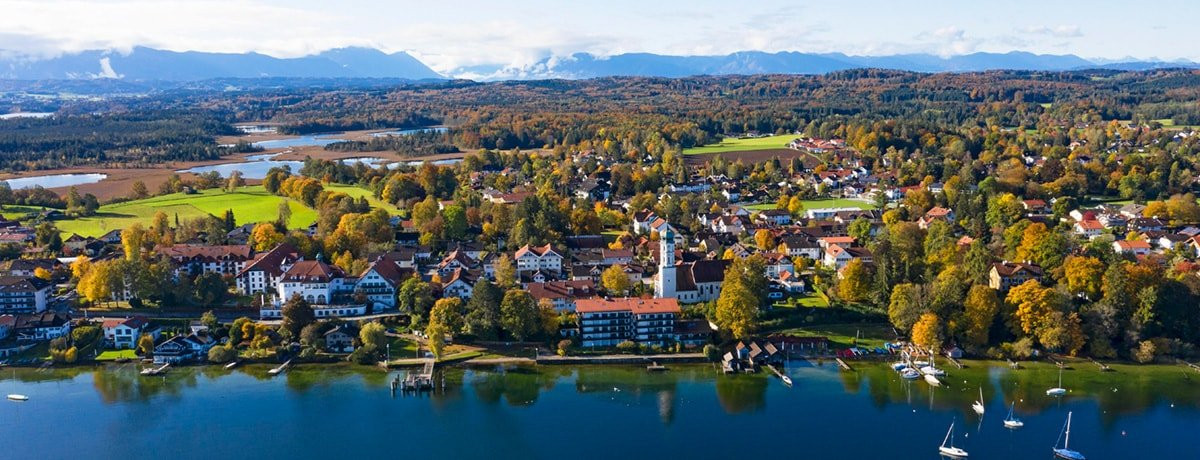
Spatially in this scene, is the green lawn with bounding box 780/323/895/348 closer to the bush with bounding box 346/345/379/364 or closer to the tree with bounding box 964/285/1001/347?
the tree with bounding box 964/285/1001/347

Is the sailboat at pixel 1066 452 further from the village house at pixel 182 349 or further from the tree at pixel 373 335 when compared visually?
the village house at pixel 182 349

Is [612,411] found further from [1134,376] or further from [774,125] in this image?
[774,125]

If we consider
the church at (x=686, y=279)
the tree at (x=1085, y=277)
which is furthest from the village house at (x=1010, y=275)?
the church at (x=686, y=279)

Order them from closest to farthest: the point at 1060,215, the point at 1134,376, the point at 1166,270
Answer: the point at 1134,376 < the point at 1166,270 < the point at 1060,215

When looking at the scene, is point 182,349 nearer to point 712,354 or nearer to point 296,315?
point 296,315

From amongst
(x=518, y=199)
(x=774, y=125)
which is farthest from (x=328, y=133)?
(x=518, y=199)

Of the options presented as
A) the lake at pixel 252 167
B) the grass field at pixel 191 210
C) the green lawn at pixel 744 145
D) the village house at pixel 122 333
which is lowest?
the village house at pixel 122 333

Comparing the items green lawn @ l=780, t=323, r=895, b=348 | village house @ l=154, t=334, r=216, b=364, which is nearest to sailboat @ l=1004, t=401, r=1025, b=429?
green lawn @ l=780, t=323, r=895, b=348
